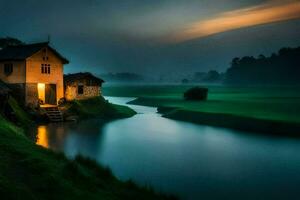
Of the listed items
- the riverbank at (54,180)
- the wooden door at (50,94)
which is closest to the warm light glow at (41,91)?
the wooden door at (50,94)

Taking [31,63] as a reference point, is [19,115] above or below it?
below

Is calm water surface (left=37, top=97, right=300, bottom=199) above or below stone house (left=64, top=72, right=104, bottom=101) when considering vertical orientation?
below

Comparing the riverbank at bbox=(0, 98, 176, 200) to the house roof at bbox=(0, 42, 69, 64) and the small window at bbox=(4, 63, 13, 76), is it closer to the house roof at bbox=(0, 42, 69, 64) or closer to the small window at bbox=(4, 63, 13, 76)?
the house roof at bbox=(0, 42, 69, 64)

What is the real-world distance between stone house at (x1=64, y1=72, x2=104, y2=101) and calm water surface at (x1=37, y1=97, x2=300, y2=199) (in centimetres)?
1139

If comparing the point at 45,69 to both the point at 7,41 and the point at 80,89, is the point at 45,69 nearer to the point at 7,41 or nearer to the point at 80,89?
the point at 80,89

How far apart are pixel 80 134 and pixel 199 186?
23.5 m

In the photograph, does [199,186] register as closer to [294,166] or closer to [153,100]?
[294,166]

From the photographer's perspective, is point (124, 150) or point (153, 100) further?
point (153, 100)

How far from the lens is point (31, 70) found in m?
53.9

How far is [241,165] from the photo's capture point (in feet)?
90.8

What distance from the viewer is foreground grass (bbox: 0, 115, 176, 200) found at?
12.8 m

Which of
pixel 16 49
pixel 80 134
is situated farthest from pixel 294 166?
pixel 16 49

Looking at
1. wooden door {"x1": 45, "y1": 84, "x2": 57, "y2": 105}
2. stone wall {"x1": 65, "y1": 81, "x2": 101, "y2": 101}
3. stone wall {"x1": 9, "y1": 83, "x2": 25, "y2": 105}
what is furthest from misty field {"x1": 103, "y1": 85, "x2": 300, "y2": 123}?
stone wall {"x1": 9, "y1": 83, "x2": 25, "y2": 105}

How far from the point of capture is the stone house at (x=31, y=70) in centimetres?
5347
